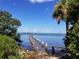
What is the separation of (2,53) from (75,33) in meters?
8.16

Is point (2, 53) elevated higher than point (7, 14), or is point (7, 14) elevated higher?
point (7, 14)

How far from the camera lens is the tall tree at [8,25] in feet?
136

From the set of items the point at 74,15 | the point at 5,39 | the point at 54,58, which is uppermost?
the point at 74,15

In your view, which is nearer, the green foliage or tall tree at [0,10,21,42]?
the green foliage

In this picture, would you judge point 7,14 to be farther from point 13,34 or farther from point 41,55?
point 41,55

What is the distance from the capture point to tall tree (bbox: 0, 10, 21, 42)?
41531mm

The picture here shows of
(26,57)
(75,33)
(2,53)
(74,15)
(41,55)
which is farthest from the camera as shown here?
(41,55)

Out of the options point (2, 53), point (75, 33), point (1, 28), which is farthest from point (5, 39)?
point (1, 28)

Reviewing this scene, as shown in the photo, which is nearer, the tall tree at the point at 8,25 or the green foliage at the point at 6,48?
the green foliage at the point at 6,48

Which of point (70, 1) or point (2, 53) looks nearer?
point (2, 53)

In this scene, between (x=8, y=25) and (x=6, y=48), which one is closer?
(x=6, y=48)

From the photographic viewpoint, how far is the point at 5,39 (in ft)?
71.6

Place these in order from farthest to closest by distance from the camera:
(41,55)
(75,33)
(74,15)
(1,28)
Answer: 1. (1,28)
2. (41,55)
3. (74,15)
4. (75,33)

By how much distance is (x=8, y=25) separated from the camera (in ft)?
137
